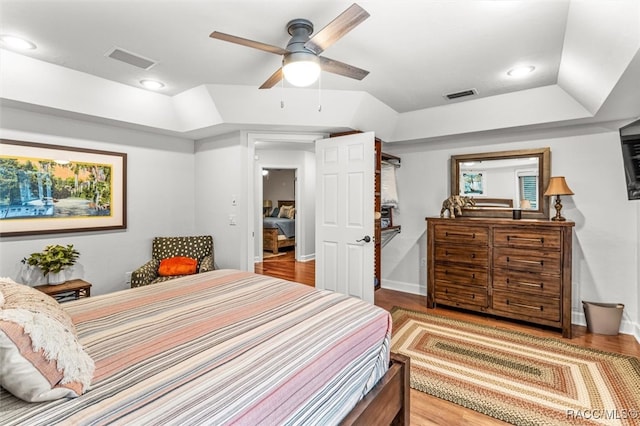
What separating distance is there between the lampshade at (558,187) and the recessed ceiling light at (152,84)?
13.4 ft

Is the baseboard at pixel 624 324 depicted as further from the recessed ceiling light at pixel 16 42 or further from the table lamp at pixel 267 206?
the table lamp at pixel 267 206

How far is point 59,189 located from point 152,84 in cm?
139

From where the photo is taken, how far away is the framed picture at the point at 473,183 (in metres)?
3.85

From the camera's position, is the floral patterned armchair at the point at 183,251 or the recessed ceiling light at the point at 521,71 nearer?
the recessed ceiling light at the point at 521,71

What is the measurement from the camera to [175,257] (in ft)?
12.2

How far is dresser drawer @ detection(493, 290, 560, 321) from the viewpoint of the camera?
10.1ft

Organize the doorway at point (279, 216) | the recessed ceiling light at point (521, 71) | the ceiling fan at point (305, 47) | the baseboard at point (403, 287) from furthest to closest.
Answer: the doorway at point (279, 216), the baseboard at point (403, 287), the recessed ceiling light at point (521, 71), the ceiling fan at point (305, 47)

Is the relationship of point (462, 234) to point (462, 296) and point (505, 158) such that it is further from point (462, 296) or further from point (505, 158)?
point (505, 158)

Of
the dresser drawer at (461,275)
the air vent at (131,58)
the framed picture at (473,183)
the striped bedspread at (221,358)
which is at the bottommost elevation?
the dresser drawer at (461,275)

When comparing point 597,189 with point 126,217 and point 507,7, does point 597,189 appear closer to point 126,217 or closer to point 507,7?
point 507,7

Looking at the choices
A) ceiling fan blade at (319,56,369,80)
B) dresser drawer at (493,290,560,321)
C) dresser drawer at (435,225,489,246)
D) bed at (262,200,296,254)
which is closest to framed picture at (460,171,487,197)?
dresser drawer at (435,225,489,246)

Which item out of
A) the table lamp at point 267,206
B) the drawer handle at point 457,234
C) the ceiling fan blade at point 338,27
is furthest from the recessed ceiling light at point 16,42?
the table lamp at point 267,206

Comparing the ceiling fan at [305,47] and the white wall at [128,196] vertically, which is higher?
the ceiling fan at [305,47]

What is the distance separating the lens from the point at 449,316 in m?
3.53
